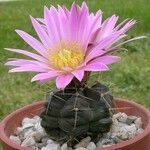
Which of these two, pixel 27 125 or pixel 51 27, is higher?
pixel 51 27

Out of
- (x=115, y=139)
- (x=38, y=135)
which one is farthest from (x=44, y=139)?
(x=115, y=139)

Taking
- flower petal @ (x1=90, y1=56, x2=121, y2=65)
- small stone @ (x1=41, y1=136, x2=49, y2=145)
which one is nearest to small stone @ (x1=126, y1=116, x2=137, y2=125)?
small stone @ (x1=41, y1=136, x2=49, y2=145)

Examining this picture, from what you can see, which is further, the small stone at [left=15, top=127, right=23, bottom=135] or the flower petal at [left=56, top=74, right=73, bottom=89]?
the small stone at [left=15, top=127, right=23, bottom=135]

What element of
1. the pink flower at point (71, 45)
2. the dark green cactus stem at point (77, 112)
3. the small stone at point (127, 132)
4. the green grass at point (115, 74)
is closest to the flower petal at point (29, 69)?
the pink flower at point (71, 45)

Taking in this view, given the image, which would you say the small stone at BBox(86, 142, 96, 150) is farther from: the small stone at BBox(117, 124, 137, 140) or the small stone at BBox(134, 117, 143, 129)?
the small stone at BBox(134, 117, 143, 129)

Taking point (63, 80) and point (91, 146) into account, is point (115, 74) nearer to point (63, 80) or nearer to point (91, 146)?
→ point (91, 146)

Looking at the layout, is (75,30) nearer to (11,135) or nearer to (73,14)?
(73,14)

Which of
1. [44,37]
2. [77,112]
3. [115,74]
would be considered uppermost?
[44,37]

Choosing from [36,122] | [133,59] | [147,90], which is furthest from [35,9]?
[36,122]
